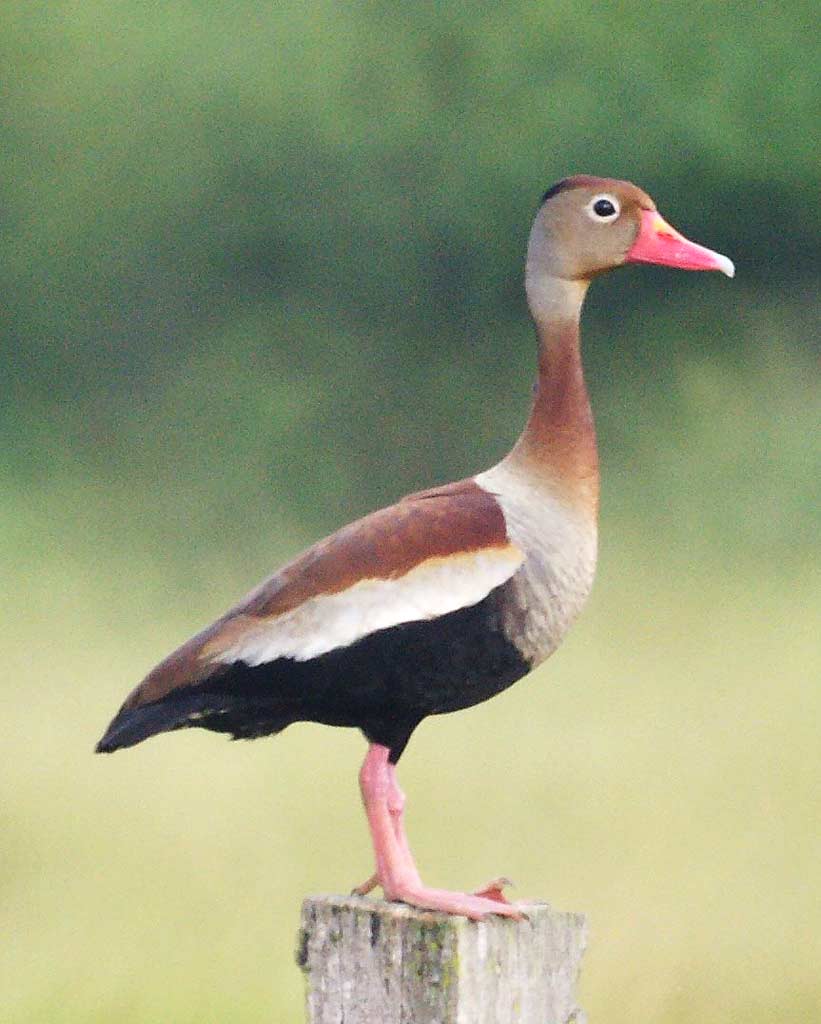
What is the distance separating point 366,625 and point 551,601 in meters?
0.29

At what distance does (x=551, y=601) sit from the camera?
8.77ft

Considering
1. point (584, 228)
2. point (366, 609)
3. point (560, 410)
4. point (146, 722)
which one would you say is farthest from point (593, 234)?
point (146, 722)

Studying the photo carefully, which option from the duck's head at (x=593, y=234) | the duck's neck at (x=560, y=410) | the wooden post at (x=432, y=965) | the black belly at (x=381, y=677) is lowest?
the wooden post at (x=432, y=965)

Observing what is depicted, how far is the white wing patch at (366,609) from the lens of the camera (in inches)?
102

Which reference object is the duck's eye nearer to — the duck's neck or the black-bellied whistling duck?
the duck's neck

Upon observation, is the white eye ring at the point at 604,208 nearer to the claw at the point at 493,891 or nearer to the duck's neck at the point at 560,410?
the duck's neck at the point at 560,410

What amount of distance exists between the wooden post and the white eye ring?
120cm

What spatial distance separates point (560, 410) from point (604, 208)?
38 centimetres

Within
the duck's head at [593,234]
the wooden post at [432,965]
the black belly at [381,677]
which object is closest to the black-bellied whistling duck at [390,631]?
the black belly at [381,677]

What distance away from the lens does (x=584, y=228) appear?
9.64 feet

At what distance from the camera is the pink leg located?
7.59ft

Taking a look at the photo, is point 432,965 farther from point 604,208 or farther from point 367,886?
point 604,208

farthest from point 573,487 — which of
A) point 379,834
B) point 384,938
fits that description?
point 384,938

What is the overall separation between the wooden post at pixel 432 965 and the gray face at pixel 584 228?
1.12 meters
